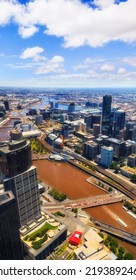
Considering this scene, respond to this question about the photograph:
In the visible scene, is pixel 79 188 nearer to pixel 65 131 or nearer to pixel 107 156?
pixel 107 156

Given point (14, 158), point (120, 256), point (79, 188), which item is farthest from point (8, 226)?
point (79, 188)

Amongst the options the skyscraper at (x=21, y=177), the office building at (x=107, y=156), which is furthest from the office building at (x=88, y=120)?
the skyscraper at (x=21, y=177)

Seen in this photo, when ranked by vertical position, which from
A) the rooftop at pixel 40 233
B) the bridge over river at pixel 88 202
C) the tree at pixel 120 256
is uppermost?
the rooftop at pixel 40 233

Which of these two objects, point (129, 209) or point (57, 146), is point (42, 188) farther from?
point (57, 146)

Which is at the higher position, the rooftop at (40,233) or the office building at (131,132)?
the office building at (131,132)

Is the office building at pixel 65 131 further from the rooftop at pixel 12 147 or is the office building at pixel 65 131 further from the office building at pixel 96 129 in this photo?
the rooftop at pixel 12 147

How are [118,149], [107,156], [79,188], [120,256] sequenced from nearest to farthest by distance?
1. [120,256]
2. [79,188]
3. [107,156]
4. [118,149]

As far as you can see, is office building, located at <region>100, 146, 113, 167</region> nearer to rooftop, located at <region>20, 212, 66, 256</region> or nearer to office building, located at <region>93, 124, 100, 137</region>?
office building, located at <region>93, 124, 100, 137</region>
